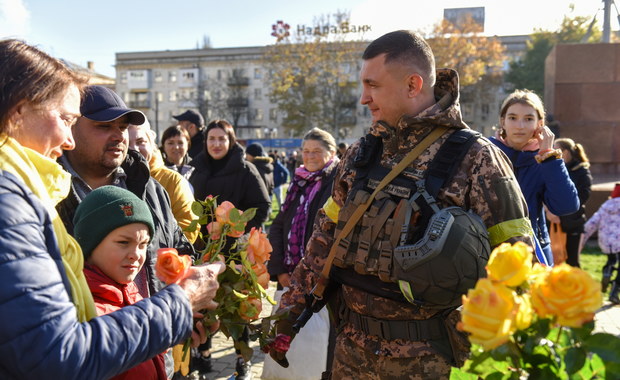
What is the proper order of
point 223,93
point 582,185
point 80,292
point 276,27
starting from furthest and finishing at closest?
point 223,93
point 276,27
point 582,185
point 80,292

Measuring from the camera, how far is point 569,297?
1115 millimetres

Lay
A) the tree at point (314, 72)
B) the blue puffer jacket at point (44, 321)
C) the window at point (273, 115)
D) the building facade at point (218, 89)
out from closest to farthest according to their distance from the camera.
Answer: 1. the blue puffer jacket at point (44, 321)
2. the tree at point (314, 72)
3. the building facade at point (218, 89)
4. the window at point (273, 115)

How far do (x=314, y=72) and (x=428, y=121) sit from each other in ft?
125

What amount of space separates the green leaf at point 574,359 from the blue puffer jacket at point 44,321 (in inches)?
42.0

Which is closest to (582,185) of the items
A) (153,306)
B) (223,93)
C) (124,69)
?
(153,306)

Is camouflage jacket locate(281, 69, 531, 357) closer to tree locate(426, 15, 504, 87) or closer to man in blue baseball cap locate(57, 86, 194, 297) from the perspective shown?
man in blue baseball cap locate(57, 86, 194, 297)

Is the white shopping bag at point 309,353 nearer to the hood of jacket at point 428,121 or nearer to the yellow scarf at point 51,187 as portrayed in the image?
the hood of jacket at point 428,121

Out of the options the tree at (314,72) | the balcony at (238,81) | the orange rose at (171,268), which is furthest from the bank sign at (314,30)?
the orange rose at (171,268)

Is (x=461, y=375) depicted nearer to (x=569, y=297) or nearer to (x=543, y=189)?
(x=569, y=297)

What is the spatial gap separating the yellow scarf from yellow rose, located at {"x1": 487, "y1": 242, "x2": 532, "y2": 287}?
114cm

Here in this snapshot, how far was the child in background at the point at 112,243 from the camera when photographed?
2.02m

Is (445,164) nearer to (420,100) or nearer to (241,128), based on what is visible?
(420,100)

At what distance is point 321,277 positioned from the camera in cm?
261

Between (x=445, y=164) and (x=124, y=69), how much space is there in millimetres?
75489
